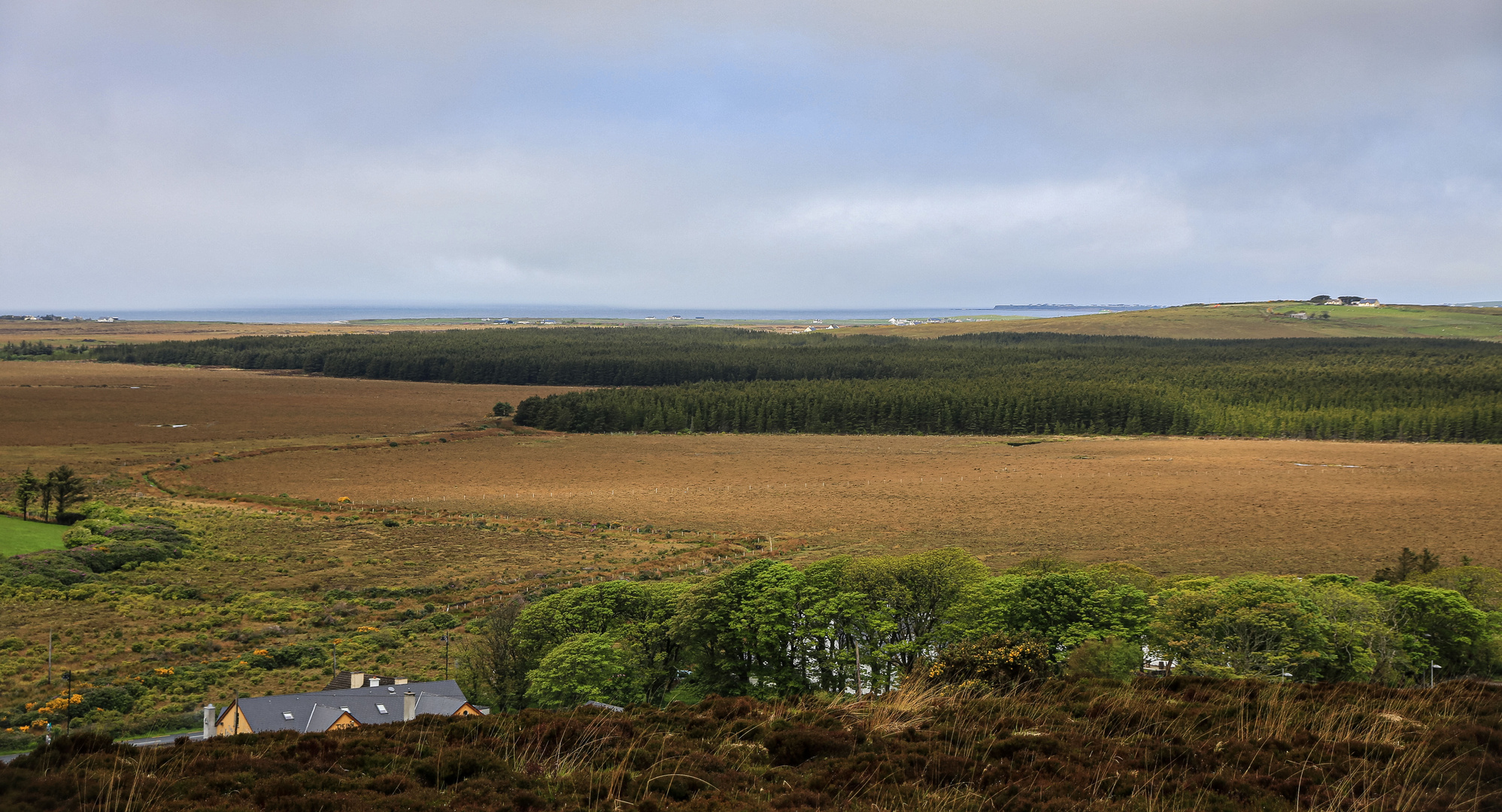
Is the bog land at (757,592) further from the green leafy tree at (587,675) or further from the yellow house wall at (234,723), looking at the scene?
the yellow house wall at (234,723)

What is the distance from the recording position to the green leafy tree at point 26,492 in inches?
2137

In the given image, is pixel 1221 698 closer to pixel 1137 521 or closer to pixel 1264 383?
pixel 1137 521

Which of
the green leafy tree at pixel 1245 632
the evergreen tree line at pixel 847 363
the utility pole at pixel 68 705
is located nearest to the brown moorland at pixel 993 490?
the green leafy tree at pixel 1245 632

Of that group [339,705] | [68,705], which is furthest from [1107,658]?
[68,705]

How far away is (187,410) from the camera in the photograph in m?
117

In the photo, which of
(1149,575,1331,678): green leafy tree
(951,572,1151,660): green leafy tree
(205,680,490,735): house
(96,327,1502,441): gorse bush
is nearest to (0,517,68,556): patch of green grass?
(205,680,490,735): house

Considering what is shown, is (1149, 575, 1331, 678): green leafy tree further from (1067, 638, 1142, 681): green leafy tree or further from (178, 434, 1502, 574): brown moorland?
(178, 434, 1502, 574): brown moorland

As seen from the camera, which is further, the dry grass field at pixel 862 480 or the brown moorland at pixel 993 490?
the dry grass field at pixel 862 480

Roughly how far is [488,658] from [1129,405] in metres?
111

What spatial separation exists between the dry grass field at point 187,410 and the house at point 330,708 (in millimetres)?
66678

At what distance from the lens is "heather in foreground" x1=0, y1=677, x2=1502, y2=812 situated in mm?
8156

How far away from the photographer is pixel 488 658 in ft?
Answer: 97.6

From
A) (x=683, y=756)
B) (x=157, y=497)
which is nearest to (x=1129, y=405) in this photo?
(x=157, y=497)

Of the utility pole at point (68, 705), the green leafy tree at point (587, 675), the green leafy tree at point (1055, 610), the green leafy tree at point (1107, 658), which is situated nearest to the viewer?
the green leafy tree at point (1107, 658)
